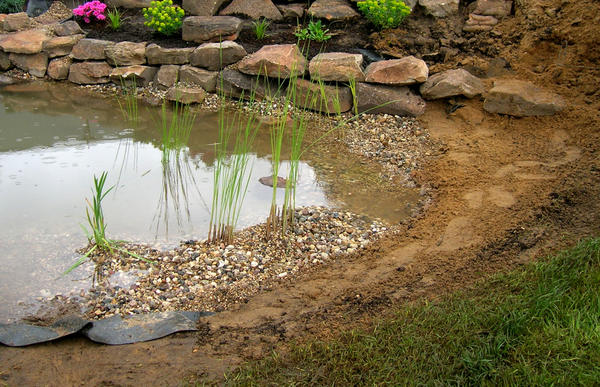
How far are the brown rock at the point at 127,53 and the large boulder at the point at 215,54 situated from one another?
763 millimetres

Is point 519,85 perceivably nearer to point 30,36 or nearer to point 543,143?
point 543,143

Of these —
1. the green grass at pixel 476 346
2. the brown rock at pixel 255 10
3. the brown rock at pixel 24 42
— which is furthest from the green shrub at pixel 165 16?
the green grass at pixel 476 346

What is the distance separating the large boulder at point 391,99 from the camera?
6.08 metres

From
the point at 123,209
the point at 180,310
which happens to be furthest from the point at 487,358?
the point at 123,209

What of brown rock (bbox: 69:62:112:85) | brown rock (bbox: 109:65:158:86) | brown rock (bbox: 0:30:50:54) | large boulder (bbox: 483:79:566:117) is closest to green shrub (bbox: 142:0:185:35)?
brown rock (bbox: 109:65:158:86)

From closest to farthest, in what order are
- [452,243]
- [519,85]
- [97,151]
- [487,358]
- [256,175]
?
1. [487,358]
2. [452,243]
3. [256,175]
4. [97,151]
5. [519,85]

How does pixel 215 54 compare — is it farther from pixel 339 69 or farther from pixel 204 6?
pixel 339 69

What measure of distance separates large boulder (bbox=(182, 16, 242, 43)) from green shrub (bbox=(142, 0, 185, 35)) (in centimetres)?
14

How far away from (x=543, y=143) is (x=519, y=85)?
0.94 meters

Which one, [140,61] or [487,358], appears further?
[140,61]

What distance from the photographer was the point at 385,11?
6.63 meters

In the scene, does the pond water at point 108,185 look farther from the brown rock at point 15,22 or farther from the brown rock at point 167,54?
the brown rock at point 15,22

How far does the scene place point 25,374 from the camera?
99.0 inches

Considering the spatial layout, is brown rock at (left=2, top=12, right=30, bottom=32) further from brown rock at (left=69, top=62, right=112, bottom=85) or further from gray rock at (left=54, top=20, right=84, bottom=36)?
brown rock at (left=69, top=62, right=112, bottom=85)
